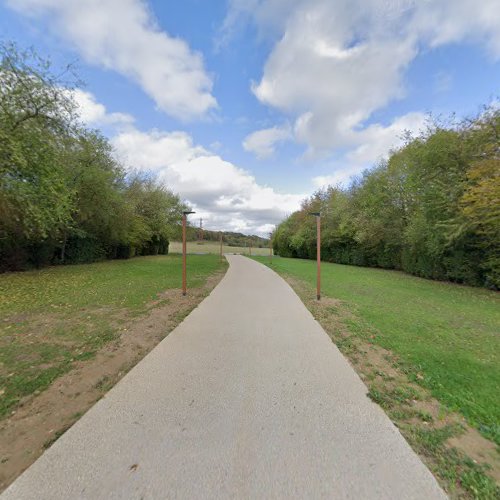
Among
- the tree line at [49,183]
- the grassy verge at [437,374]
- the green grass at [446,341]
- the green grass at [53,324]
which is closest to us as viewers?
the grassy verge at [437,374]

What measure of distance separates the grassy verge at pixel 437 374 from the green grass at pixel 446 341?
1 centimetres

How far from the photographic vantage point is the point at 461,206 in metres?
10.8

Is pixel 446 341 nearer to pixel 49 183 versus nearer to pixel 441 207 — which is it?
pixel 441 207

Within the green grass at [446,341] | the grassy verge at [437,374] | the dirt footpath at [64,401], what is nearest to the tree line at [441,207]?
the green grass at [446,341]

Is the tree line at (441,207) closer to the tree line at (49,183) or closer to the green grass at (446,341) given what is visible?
the green grass at (446,341)

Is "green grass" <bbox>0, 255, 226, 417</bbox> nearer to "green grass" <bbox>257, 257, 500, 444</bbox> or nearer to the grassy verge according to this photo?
the grassy verge

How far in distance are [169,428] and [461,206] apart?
46.4 ft

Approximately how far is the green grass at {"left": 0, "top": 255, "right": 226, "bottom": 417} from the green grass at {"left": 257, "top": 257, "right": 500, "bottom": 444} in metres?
4.99

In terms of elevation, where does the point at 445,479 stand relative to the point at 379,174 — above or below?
below

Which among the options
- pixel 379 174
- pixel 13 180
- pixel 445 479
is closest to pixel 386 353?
pixel 445 479

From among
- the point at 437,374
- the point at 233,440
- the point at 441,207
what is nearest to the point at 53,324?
the point at 233,440

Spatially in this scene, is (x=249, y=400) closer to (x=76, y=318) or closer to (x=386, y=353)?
(x=386, y=353)

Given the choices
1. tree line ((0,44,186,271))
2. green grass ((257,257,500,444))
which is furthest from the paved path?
tree line ((0,44,186,271))

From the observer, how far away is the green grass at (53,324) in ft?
10.4
